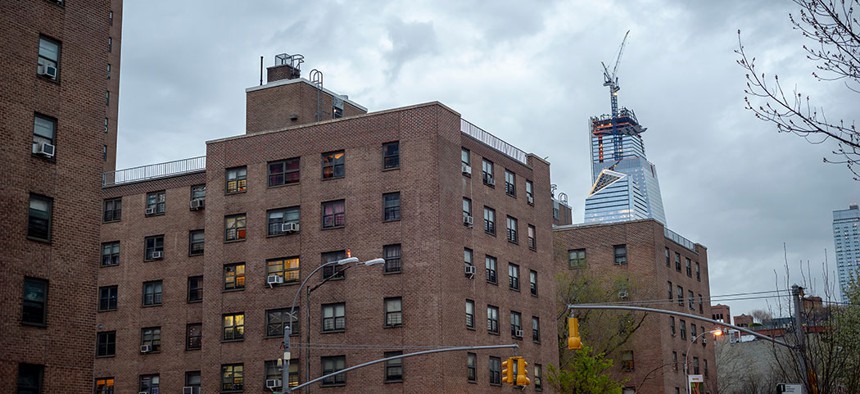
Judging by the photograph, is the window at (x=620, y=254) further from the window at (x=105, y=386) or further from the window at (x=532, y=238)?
the window at (x=105, y=386)

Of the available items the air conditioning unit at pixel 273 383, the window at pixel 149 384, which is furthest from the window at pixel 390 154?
the window at pixel 149 384

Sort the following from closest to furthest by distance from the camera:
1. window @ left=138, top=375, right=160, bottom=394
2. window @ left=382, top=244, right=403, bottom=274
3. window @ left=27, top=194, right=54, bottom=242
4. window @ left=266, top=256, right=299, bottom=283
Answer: window @ left=27, top=194, right=54, bottom=242 → window @ left=382, top=244, right=403, bottom=274 → window @ left=266, top=256, right=299, bottom=283 → window @ left=138, top=375, right=160, bottom=394

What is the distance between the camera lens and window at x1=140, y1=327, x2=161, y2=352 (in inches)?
2820

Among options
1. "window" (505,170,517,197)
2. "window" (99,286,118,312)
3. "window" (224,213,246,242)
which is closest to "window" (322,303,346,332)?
"window" (224,213,246,242)

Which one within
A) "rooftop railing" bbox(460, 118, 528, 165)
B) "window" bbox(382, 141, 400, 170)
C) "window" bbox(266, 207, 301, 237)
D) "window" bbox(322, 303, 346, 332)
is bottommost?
"window" bbox(322, 303, 346, 332)

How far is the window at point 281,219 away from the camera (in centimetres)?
6756

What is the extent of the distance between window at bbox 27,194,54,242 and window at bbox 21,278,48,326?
1602 mm

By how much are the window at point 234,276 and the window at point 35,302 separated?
29.9 meters

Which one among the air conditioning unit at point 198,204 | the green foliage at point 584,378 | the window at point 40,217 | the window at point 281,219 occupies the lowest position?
the green foliage at point 584,378

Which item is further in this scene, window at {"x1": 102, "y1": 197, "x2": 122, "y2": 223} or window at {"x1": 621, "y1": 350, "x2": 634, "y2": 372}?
window at {"x1": 621, "y1": 350, "x2": 634, "y2": 372}

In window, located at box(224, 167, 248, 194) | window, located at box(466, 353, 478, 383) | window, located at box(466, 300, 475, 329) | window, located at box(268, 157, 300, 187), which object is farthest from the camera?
window, located at box(224, 167, 248, 194)

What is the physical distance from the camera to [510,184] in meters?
72.3

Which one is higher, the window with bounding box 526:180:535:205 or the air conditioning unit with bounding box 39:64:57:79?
the window with bounding box 526:180:535:205

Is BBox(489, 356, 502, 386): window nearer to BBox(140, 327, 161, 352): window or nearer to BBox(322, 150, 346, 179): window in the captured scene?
BBox(322, 150, 346, 179): window
